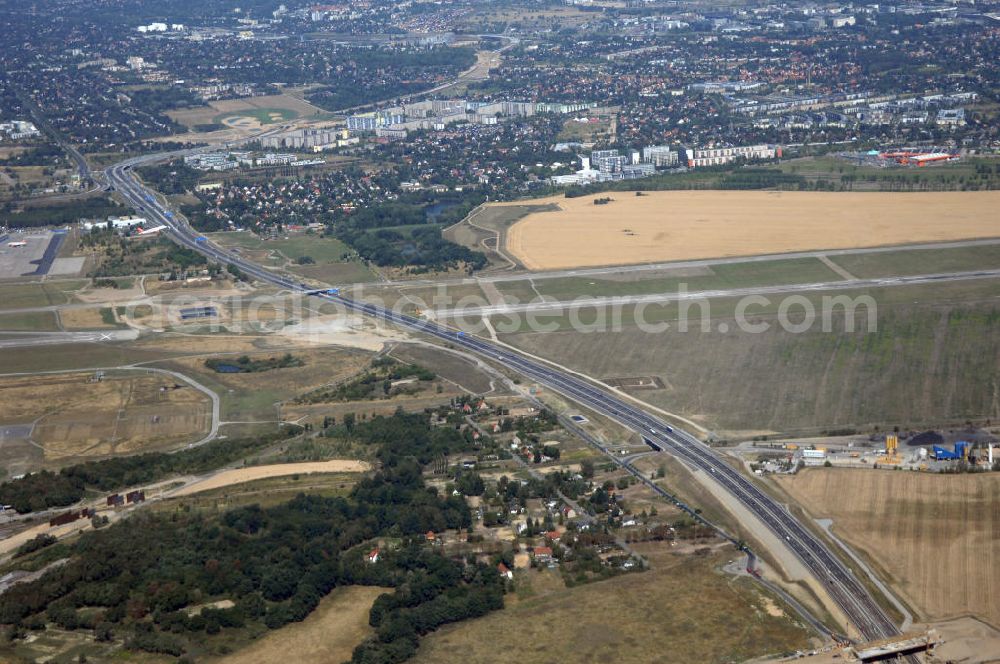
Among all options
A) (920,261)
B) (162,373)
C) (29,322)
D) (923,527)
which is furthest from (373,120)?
(923,527)

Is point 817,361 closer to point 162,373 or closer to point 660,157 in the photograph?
point 162,373

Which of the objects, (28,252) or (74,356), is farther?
(28,252)

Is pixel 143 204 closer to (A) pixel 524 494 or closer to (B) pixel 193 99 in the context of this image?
(B) pixel 193 99

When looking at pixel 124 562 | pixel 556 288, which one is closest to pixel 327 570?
pixel 124 562

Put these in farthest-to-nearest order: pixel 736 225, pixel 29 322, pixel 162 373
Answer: pixel 736 225
pixel 29 322
pixel 162 373

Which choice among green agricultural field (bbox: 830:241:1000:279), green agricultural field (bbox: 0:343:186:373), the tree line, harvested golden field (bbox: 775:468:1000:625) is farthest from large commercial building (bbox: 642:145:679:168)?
the tree line

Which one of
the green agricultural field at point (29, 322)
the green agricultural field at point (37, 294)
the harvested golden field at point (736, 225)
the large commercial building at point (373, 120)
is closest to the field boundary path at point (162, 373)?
the green agricultural field at point (29, 322)

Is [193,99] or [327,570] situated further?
[193,99]
